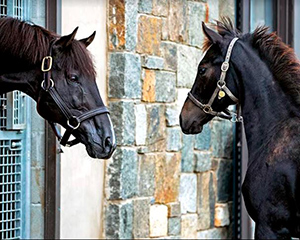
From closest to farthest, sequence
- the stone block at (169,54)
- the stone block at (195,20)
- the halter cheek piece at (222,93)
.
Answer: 1. the halter cheek piece at (222,93)
2. the stone block at (169,54)
3. the stone block at (195,20)

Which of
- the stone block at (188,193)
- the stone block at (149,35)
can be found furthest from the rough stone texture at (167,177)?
the stone block at (149,35)

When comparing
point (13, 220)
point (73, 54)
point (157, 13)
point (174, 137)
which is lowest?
point (13, 220)

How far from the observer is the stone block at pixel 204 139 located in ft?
24.9

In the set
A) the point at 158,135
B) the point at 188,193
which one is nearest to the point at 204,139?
the point at 188,193

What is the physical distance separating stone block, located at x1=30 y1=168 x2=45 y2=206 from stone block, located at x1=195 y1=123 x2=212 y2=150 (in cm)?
186

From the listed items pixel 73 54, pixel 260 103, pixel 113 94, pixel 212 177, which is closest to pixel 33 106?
pixel 113 94

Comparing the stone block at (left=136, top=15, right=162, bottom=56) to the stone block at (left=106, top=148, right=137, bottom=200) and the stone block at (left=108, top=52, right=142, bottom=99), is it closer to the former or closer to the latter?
the stone block at (left=108, top=52, right=142, bottom=99)

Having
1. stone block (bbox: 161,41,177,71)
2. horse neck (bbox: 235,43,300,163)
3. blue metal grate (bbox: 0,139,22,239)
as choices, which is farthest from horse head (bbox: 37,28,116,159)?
stone block (bbox: 161,41,177,71)

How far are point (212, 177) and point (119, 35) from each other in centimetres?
196

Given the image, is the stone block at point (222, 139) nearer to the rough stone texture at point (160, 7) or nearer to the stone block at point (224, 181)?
the stone block at point (224, 181)

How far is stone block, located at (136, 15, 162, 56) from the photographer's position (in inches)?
264

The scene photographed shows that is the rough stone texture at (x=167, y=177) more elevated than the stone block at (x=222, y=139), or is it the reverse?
the stone block at (x=222, y=139)

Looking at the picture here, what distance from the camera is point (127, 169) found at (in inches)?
258

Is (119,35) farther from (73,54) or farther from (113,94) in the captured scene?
(73,54)
